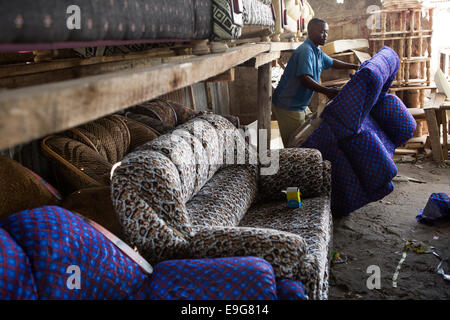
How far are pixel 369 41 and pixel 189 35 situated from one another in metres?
7.20

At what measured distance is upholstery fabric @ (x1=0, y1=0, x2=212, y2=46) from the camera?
1.09 meters

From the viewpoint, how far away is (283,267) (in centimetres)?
194

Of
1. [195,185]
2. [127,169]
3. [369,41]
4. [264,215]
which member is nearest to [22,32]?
[127,169]

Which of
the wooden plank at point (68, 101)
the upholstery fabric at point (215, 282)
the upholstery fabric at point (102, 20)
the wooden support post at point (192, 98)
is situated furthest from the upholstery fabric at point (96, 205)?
the wooden support post at point (192, 98)

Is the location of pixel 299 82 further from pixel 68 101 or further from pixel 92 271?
pixel 68 101

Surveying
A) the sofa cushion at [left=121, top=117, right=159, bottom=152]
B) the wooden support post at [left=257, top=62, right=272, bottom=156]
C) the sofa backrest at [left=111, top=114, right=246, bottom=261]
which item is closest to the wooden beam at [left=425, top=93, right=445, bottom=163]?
the wooden support post at [left=257, top=62, right=272, bottom=156]

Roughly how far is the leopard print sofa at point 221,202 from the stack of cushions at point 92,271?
20 centimetres

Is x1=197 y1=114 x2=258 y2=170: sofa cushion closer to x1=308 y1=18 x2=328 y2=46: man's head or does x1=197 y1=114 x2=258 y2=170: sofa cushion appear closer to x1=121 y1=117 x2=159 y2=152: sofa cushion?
x1=121 y1=117 x2=159 y2=152: sofa cushion

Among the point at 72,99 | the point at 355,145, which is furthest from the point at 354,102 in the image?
the point at 72,99

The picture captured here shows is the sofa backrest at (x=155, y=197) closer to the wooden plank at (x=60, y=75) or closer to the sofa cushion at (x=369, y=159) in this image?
the wooden plank at (x=60, y=75)

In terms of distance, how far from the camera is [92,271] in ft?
5.39

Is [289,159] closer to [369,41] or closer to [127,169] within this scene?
[127,169]

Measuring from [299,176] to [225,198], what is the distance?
0.85m

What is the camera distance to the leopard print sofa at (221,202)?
2.05 m
